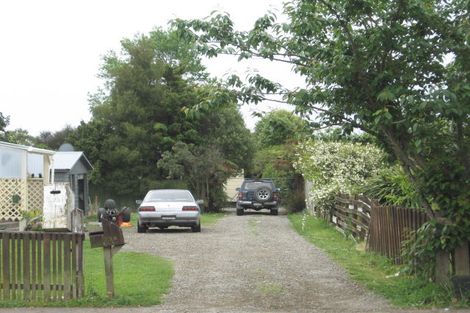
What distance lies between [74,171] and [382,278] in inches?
Result: 817

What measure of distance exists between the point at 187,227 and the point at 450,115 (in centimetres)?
1511

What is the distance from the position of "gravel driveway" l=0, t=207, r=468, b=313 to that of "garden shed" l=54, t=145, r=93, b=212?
36.7ft

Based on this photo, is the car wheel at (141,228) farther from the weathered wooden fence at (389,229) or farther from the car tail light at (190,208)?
the weathered wooden fence at (389,229)

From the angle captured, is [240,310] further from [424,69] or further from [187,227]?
[187,227]

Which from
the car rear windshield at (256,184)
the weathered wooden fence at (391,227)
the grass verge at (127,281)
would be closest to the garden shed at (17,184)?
the grass verge at (127,281)

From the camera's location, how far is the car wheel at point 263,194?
104 feet

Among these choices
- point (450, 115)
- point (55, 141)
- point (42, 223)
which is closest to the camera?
point (450, 115)

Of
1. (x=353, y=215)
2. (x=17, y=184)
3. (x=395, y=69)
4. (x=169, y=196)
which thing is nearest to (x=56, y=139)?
(x=17, y=184)

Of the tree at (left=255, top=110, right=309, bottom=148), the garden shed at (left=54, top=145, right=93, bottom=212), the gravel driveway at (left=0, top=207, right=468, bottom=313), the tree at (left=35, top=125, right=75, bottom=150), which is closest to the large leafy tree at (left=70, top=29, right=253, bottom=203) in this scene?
the garden shed at (left=54, top=145, right=93, bottom=212)

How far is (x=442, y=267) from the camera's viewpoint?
9078 mm

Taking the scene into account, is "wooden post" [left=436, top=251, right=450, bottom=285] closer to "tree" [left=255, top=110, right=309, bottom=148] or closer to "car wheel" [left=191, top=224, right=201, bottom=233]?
"tree" [left=255, top=110, right=309, bottom=148]

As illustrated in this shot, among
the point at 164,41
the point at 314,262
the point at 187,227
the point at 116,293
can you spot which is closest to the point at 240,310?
the point at 116,293

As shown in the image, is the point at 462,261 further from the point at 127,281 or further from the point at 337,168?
the point at 337,168

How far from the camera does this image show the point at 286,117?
9.79 meters
